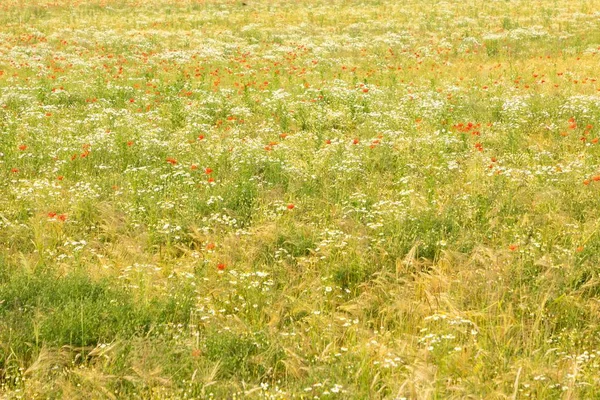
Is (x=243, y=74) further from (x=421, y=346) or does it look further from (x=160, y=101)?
(x=421, y=346)

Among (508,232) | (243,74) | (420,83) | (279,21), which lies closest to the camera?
(508,232)

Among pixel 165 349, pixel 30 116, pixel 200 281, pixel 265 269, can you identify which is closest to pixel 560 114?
pixel 265 269

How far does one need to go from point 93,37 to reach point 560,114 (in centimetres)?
1717

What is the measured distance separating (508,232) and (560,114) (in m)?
5.12

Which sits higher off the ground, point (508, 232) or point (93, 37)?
point (93, 37)

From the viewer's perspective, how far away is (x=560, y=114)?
9953 millimetres

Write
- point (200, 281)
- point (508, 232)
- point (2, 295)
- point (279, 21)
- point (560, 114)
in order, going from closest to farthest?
point (2, 295)
point (200, 281)
point (508, 232)
point (560, 114)
point (279, 21)

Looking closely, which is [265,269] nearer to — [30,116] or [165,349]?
[165,349]

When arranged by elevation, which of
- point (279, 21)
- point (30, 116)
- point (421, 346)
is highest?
point (279, 21)

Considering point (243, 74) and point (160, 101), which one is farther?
point (243, 74)

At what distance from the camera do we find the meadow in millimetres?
3854

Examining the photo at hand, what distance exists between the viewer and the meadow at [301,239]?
3854 millimetres

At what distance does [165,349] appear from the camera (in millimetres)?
4000

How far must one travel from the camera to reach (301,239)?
5906mm
